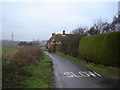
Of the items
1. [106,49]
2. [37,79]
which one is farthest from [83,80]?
[106,49]

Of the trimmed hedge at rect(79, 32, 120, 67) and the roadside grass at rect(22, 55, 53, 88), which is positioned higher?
the trimmed hedge at rect(79, 32, 120, 67)

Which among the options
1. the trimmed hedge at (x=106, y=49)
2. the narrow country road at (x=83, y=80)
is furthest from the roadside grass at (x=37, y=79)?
the trimmed hedge at (x=106, y=49)

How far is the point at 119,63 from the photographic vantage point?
12258 mm

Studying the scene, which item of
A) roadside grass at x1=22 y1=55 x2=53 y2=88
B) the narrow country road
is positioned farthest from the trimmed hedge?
roadside grass at x1=22 y1=55 x2=53 y2=88

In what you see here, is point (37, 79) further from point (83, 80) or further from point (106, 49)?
point (106, 49)

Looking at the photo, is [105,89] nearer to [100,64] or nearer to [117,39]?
[117,39]

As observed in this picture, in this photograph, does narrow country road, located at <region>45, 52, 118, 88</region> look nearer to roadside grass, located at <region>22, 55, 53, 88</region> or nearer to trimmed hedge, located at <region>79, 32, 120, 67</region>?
roadside grass, located at <region>22, 55, 53, 88</region>

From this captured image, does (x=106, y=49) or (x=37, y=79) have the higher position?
(x=106, y=49)

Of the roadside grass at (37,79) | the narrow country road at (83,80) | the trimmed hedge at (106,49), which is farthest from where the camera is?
the trimmed hedge at (106,49)

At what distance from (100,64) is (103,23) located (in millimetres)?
22939

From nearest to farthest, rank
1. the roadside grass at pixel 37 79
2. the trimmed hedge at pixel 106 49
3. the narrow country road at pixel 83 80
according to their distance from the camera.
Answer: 1. the roadside grass at pixel 37 79
2. the narrow country road at pixel 83 80
3. the trimmed hedge at pixel 106 49

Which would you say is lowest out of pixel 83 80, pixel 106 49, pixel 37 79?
pixel 83 80

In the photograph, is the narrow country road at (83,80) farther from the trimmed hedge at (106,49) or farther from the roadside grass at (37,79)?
the trimmed hedge at (106,49)

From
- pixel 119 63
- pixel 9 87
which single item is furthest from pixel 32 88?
pixel 119 63
